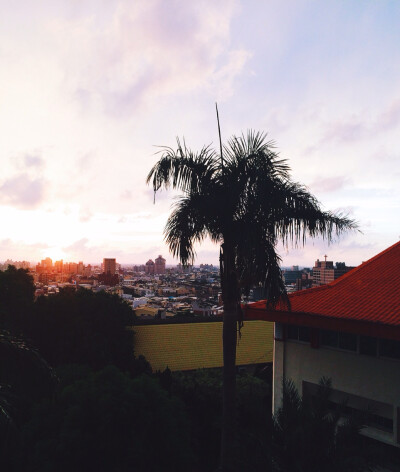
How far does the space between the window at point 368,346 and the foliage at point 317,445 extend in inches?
174

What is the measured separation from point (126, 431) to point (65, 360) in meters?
17.1

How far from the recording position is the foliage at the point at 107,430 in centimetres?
991

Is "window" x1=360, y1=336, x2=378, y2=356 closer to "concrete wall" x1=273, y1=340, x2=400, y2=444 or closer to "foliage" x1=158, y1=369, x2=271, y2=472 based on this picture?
"concrete wall" x1=273, y1=340, x2=400, y2=444

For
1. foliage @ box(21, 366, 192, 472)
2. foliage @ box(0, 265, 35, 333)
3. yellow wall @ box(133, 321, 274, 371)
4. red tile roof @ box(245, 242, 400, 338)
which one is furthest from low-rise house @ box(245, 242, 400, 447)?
foliage @ box(0, 265, 35, 333)

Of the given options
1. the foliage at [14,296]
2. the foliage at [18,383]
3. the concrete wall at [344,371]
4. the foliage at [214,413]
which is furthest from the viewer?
the foliage at [14,296]

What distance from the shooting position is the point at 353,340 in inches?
495

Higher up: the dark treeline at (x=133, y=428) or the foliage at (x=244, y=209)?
the foliage at (x=244, y=209)

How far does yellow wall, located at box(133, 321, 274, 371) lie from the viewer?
28531mm

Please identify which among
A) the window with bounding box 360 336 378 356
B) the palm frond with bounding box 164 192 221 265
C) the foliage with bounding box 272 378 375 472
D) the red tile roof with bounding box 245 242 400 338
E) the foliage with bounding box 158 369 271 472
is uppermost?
the palm frond with bounding box 164 192 221 265

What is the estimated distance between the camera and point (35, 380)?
849 centimetres

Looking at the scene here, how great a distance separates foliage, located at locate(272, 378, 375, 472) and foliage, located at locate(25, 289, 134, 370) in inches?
723

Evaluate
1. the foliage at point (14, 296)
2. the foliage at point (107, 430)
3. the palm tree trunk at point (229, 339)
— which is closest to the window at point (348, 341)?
the palm tree trunk at point (229, 339)

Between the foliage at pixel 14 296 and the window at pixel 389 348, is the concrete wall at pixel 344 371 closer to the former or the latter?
the window at pixel 389 348

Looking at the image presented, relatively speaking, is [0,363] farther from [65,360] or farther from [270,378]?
[270,378]
